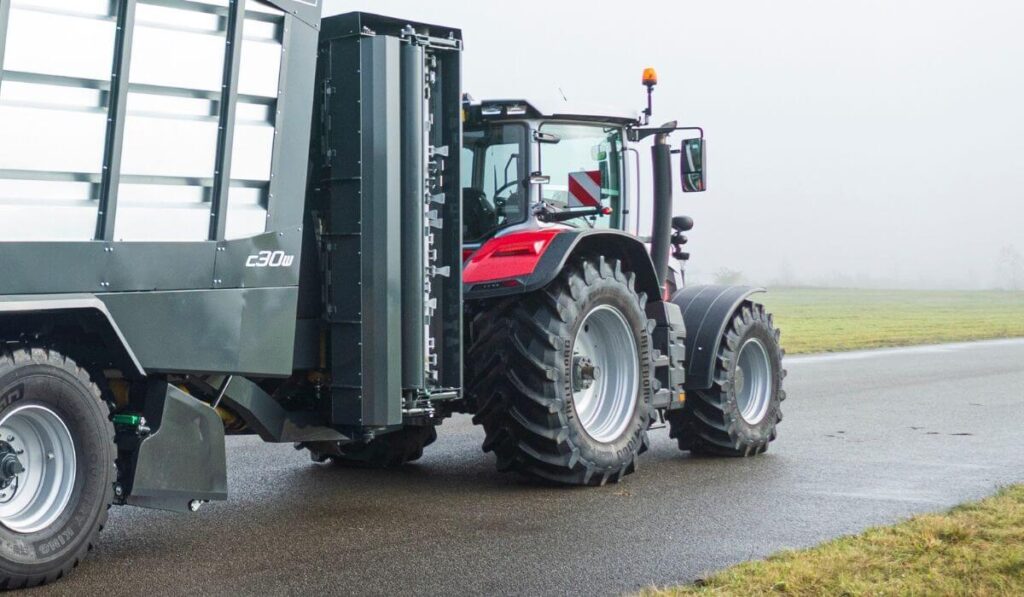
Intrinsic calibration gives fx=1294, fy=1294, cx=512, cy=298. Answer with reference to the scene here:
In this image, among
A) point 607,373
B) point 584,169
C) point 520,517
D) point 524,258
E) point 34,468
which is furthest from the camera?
point 584,169

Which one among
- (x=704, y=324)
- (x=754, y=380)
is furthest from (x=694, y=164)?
(x=754, y=380)

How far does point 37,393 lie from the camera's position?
5312mm

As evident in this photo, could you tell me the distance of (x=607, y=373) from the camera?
852cm

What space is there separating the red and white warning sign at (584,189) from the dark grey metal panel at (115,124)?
3563 millimetres

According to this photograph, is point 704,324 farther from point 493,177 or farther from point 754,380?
point 493,177

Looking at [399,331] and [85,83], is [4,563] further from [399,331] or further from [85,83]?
[399,331]

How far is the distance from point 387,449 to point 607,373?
63.0 inches

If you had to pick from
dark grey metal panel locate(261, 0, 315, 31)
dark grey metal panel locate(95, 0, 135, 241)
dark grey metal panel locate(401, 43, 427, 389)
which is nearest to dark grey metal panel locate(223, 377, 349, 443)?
dark grey metal panel locate(401, 43, 427, 389)

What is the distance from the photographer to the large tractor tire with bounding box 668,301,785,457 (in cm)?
937

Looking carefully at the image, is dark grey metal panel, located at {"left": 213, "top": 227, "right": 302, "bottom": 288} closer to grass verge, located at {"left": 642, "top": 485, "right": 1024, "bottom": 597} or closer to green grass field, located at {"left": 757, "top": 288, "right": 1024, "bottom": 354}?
grass verge, located at {"left": 642, "top": 485, "right": 1024, "bottom": 597}

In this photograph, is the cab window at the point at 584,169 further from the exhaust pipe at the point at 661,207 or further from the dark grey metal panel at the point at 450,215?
the dark grey metal panel at the point at 450,215

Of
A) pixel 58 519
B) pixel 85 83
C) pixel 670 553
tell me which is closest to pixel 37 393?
pixel 58 519

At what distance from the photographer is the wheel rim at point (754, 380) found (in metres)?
9.90

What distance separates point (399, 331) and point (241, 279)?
1.11 m
